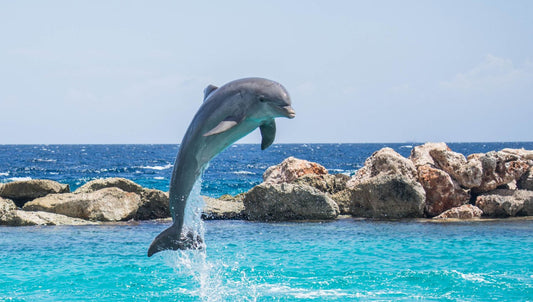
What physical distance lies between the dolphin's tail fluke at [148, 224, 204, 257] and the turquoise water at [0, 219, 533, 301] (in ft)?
5.81

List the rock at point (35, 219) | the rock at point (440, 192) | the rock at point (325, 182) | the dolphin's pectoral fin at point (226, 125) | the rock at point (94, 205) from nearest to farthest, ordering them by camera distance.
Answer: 1. the dolphin's pectoral fin at point (226, 125)
2. the rock at point (35, 219)
3. the rock at point (94, 205)
4. the rock at point (440, 192)
5. the rock at point (325, 182)

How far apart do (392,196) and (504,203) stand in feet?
10.3

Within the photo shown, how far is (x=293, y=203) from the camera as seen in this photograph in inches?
658

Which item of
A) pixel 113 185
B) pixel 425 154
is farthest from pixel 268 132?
pixel 425 154

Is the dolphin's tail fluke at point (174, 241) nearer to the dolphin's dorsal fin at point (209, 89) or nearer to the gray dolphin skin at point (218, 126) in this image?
the gray dolphin skin at point (218, 126)

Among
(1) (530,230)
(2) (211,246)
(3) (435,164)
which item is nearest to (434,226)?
(1) (530,230)

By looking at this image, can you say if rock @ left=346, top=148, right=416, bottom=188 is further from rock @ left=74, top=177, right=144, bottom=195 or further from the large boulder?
rock @ left=74, top=177, right=144, bottom=195

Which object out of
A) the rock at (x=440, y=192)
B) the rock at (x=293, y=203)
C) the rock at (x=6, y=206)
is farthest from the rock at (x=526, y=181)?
the rock at (x=6, y=206)

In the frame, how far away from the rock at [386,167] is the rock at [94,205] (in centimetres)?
659

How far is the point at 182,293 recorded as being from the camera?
32.4 feet

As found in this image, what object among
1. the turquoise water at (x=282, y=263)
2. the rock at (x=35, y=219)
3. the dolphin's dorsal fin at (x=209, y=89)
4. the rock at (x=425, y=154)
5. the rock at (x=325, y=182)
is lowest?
the turquoise water at (x=282, y=263)

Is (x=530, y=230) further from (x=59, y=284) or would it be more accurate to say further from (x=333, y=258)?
(x=59, y=284)

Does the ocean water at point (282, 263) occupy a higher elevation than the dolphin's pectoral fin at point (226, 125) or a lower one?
lower

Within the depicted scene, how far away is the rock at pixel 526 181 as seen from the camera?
59.4 ft
